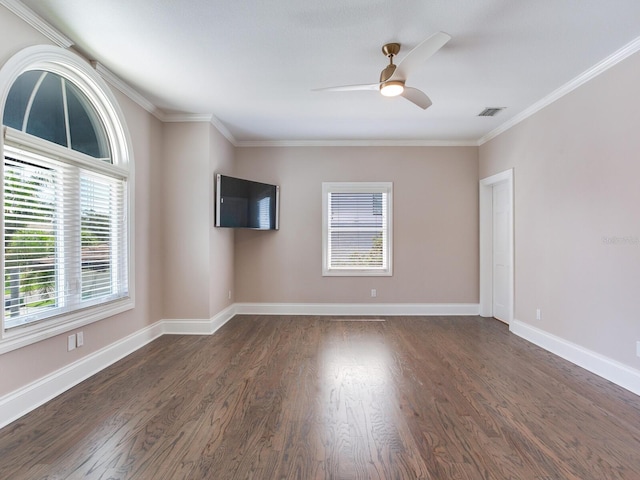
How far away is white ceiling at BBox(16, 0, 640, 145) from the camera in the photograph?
2162mm

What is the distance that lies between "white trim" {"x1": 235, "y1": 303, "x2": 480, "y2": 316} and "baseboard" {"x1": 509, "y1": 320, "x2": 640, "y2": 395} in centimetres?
111

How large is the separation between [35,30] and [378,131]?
381 centimetres

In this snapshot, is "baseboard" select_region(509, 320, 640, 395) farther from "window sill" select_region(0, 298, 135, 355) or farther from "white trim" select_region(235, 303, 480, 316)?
"window sill" select_region(0, 298, 135, 355)

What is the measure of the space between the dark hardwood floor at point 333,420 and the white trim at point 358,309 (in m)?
1.61

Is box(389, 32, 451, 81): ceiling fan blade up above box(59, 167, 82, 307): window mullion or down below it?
above

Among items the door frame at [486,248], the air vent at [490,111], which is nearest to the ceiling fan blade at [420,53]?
the air vent at [490,111]

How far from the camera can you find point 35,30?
7.54 feet

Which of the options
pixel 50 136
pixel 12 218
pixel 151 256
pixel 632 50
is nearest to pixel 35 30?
pixel 50 136

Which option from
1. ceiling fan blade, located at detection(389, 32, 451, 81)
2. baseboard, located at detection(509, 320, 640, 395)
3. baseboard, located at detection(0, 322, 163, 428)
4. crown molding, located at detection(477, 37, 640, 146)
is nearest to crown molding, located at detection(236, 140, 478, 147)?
crown molding, located at detection(477, 37, 640, 146)

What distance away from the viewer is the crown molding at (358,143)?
511cm

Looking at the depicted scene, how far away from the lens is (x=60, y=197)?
8.57ft

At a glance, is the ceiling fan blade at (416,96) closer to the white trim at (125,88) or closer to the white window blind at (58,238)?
the white trim at (125,88)

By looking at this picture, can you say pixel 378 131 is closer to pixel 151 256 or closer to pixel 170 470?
pixel 151 256

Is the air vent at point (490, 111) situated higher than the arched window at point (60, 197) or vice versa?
the air vent at point (490, 111)
